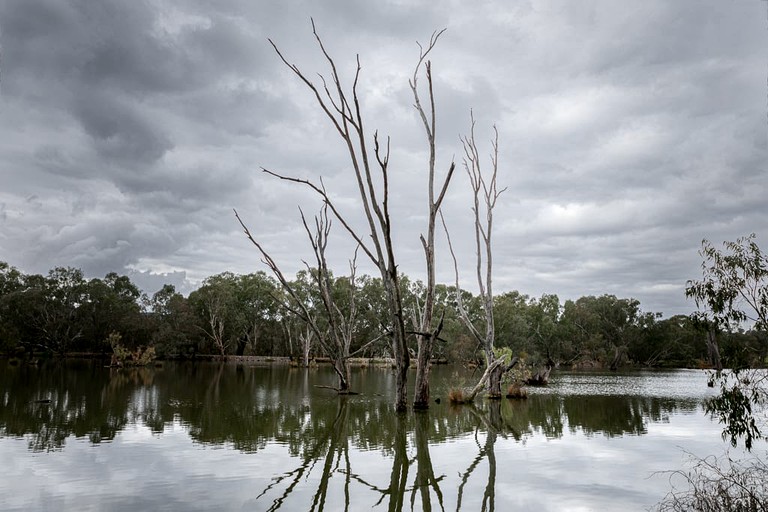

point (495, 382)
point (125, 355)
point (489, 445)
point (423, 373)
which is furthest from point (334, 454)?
point (125, 355)

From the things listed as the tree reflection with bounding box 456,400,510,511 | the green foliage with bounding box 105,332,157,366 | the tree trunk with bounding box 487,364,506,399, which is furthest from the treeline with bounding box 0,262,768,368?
the tree reflection with bounding box 456,400,510,511

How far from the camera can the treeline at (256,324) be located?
5891 centimetres

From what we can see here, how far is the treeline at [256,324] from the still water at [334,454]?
37647mm

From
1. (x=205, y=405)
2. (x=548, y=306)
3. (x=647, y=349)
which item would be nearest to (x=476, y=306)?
(x=548, y=306)

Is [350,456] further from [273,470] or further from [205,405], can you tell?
[205,405]

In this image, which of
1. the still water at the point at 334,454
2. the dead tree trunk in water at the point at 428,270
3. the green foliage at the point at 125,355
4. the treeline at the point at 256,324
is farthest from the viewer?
the treeline at the point at 256,324

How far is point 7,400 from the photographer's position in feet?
53.9

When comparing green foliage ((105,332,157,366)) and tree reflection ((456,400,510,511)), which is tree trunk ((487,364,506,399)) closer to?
tree reflection ((456,400,510,511))

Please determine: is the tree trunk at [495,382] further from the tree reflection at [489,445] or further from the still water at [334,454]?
the still water at [334,454]

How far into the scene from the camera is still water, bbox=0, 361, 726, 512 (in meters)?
6.66

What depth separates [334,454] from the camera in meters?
9.51

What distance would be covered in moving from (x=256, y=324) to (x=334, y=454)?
189ft

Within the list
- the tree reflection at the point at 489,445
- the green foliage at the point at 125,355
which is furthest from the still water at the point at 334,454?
the green foliage at the point at 125,355

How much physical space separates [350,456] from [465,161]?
1452 cm
